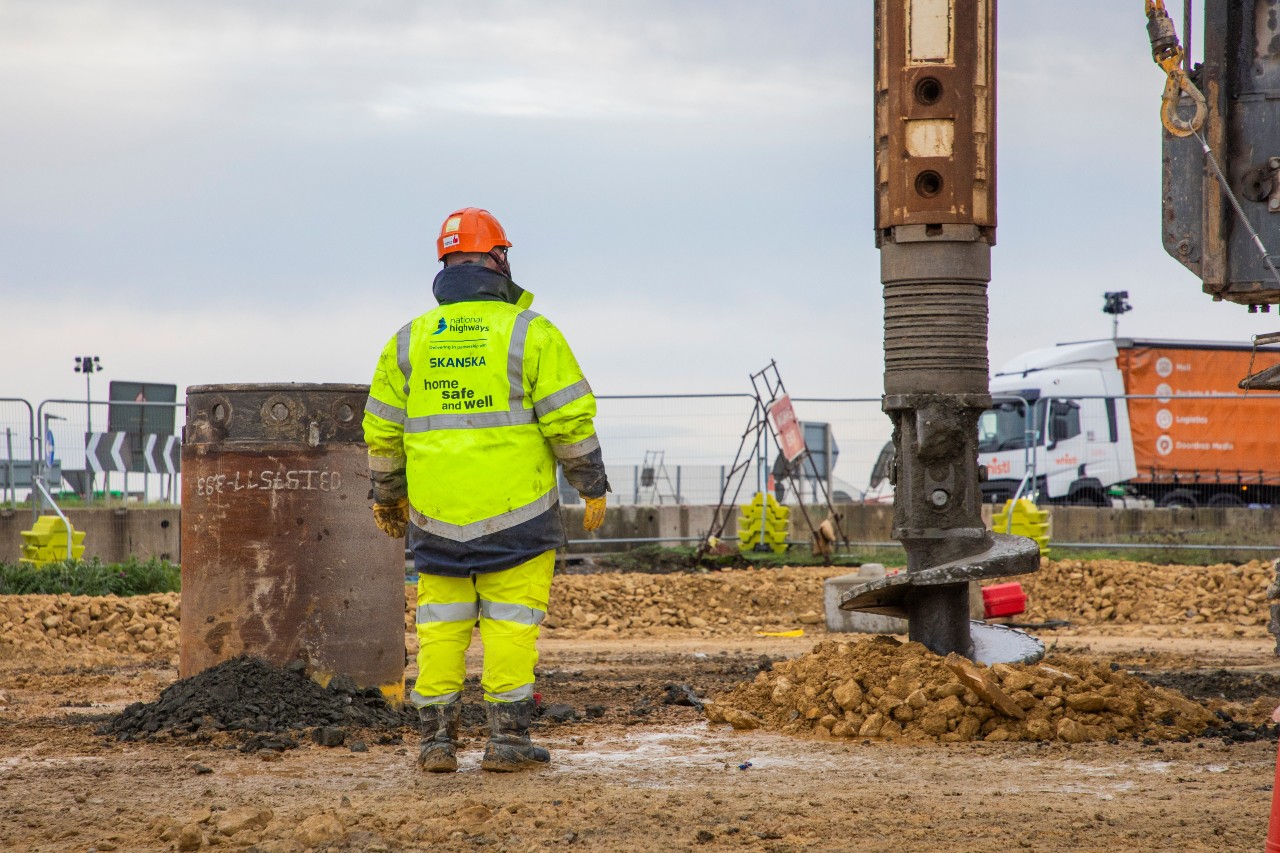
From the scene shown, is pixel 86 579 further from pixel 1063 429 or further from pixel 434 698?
pixel 1063 429

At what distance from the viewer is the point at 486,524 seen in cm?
550

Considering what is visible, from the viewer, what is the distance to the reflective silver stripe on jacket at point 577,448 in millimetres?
5598

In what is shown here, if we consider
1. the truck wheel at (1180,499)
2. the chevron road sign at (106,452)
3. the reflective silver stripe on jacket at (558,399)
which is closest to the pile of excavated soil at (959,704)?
the reflective silver stripe on jacket at (558,399)

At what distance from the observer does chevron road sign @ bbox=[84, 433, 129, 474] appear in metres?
16.5

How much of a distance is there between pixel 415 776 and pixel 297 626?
5.19 ft

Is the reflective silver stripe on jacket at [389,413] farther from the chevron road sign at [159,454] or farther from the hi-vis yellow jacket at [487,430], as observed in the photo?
the chevron road sign at [159,454]

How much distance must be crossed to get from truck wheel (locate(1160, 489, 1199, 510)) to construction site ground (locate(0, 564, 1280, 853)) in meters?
19.5

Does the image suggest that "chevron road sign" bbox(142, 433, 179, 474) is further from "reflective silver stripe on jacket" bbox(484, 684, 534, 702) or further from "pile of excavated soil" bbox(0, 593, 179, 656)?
"reflective silver stripe on jacket" bbox(484, 684, 534, 702)

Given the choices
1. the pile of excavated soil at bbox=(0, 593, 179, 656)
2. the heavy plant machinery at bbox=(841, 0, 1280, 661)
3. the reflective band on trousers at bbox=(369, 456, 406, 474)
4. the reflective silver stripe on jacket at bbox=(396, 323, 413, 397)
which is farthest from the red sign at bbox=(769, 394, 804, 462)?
the reflective silver stripe on jacket at bbox=(396, 323, 413, 397)

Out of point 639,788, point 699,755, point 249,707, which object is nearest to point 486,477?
point 639,788

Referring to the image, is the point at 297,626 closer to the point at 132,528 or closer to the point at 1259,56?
the point at 1259,56

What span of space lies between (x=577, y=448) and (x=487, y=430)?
359 mm

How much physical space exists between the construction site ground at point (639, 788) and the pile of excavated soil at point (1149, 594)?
5127 millimetres

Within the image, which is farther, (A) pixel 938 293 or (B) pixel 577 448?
(A) pixel 938 293
